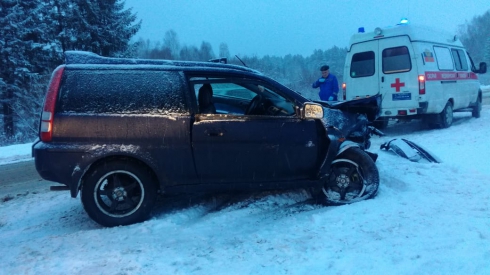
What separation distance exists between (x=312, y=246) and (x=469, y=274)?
1.18m

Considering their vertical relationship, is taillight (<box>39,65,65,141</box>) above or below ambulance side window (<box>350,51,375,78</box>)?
below

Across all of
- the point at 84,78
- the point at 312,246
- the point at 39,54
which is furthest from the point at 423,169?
the point at 39,54

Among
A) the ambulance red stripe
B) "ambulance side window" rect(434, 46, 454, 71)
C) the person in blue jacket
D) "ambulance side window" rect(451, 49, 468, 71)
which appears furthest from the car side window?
"ambulance side window" rect(451, 49, 468, 71)

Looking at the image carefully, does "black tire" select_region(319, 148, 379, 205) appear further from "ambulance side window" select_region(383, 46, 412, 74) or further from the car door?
"ambulance side window" select_region(383, 46, 412, 74)

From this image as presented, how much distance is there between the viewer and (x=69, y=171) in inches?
160

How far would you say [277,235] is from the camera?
3.71 meters

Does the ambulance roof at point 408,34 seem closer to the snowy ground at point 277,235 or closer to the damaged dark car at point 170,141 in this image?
the snowy ground at point 277,235

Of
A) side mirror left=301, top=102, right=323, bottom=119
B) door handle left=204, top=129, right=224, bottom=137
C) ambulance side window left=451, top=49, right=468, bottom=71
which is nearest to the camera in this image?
door handle left=204, top=129, right=224, bottom=137

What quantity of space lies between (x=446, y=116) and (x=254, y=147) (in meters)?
8.02

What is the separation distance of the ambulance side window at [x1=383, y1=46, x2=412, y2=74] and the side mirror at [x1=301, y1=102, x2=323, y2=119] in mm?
5968

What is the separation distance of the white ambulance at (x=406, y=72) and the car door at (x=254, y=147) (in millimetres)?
5302

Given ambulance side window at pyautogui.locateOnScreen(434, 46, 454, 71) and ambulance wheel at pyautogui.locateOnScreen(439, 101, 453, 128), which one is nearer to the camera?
ambulance side window at pyautogui.locateOnScreen(434, 46, 454, 71)

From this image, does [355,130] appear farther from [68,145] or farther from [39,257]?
[39,257]

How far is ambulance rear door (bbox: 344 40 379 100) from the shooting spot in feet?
32.7
